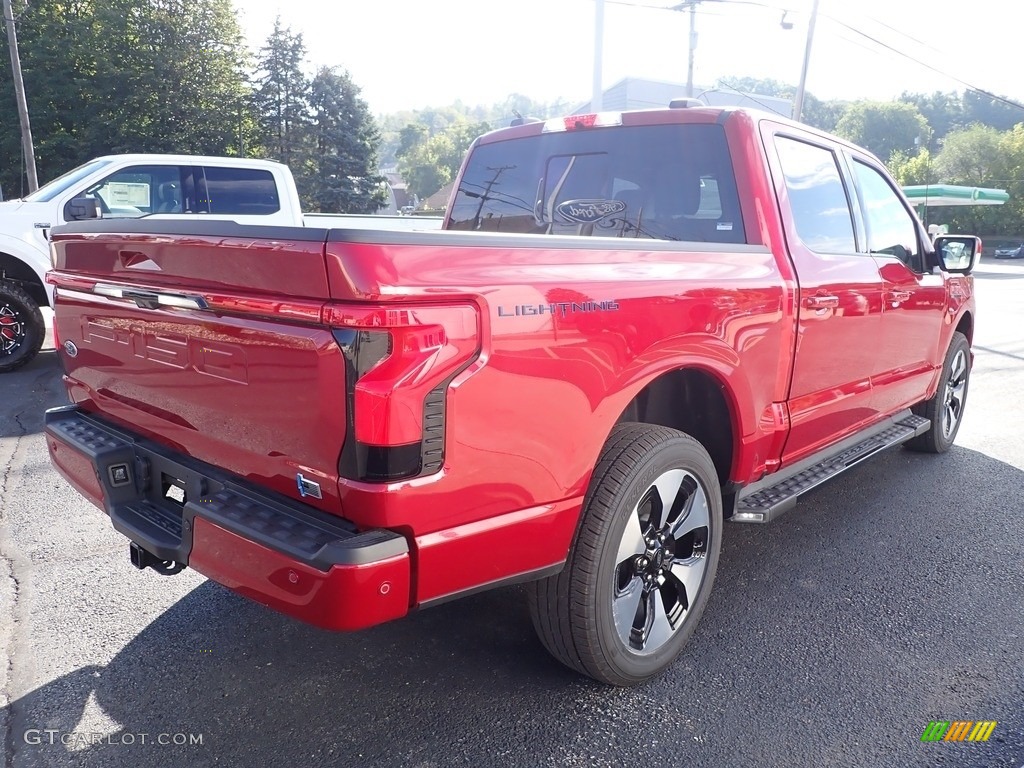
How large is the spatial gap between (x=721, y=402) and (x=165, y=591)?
241 centimetres

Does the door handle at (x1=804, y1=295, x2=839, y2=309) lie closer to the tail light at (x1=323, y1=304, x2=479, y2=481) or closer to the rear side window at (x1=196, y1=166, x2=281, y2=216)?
the tail light at (x1=323, y1=304, x2=479, y2=481)

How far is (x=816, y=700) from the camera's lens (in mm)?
2619

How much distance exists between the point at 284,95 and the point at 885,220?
4414cm

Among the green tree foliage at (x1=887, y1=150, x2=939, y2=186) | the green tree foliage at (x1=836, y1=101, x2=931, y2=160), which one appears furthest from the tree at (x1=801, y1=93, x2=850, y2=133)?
the green tree foliage at (x1=887, y1=150, x2=939, y2=186)

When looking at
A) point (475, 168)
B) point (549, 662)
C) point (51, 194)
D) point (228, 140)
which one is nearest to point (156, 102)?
point (228, 140)

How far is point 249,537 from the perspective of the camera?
1982mm

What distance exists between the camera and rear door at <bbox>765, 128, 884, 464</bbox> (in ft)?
10.8

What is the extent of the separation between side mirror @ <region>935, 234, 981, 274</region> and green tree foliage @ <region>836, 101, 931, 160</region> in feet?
358

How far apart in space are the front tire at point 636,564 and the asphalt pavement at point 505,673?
159 millimetres

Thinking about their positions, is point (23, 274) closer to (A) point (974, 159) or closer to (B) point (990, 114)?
(A) point (974, 159)

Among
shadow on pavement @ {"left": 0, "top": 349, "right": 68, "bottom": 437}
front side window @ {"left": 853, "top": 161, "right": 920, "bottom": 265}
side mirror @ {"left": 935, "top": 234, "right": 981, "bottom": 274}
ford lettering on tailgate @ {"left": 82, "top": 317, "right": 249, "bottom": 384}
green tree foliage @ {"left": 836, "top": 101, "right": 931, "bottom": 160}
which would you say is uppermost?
green tree foliage @ {"left": 836, "top": 101, "right": 931, "bottom": 160}

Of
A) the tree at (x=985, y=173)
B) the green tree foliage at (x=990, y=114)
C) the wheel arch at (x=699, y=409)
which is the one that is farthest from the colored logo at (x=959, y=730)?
the green tree foliage at (x=990, y=114)

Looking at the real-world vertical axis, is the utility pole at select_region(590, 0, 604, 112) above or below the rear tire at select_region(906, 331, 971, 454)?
above

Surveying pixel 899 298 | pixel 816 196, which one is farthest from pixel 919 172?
pixel 816 196
